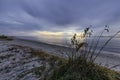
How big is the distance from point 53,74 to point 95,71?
138 centimetres

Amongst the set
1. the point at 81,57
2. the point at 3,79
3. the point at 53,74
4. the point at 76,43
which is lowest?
the point at 3,79

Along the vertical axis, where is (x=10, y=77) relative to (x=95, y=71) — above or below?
below

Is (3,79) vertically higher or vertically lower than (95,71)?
lower

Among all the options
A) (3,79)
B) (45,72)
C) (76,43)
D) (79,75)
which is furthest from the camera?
(3,79)

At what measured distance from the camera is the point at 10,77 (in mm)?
8273

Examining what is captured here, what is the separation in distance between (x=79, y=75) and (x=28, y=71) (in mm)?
2622

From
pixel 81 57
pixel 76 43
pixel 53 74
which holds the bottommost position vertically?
pixel 53 74

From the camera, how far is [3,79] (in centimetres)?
825

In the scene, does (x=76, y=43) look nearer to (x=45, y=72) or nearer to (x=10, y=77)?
(x=45, y=72)

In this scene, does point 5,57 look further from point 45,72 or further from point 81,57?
point 81,57

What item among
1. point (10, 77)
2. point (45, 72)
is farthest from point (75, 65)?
point (10, 77)

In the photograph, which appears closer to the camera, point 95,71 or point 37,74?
point 95,71

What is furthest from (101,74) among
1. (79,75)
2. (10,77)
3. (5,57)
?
(5,57)

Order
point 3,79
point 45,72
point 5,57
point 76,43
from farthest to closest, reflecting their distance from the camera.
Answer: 1. point 5,57
2. point 3,79
3. point 45,72
4. point 76,43
